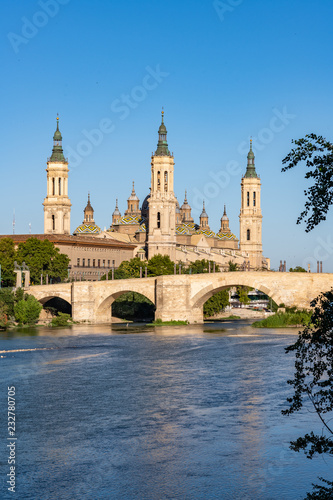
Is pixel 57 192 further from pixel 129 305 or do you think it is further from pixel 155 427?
pixel 155 427

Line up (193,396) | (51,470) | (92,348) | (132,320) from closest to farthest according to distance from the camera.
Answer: (51,470)
(193,396)
(92,348)
(132,320)

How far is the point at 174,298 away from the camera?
6209 cm

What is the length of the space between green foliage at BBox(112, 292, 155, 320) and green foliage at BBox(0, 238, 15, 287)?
9.59 meters

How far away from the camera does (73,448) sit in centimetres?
1945

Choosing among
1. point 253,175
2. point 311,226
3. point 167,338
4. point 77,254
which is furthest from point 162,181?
point 311,226

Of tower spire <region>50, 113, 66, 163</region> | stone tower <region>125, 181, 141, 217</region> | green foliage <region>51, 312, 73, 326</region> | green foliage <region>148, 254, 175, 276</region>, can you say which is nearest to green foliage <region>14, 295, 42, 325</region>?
green foliage <region>51, 312, 73, 326</region>

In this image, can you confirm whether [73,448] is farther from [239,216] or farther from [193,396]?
[239,216]

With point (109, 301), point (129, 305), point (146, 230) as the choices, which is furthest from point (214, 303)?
point (146, 230)

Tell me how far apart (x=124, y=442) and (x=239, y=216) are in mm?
125647

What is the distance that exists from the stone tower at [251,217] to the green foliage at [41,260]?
66.4 metres

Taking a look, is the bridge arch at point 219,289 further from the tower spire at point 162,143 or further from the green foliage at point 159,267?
the tower spire at point 162,143

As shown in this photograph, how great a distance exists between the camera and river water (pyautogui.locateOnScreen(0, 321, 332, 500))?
54.8ft

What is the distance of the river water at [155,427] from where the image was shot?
1670 centimetres

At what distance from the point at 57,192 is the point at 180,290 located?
5281 cm
